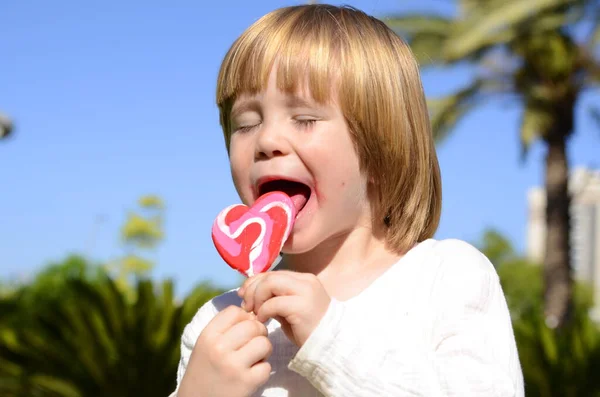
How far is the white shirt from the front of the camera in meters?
1.58

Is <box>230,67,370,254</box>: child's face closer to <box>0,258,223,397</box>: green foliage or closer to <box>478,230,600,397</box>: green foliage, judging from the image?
<box>0,258,223,397</box>: green foliage

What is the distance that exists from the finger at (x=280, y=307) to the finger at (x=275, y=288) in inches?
0.6

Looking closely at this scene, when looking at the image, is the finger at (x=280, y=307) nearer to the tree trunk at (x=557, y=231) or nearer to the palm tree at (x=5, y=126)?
the palm tree at (x=5, y=126)

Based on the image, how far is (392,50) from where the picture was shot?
6.35ft

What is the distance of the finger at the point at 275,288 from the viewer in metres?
1.59

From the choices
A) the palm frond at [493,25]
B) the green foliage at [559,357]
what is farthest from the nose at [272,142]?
the palm frond at [493,25]

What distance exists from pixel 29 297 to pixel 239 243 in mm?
15839

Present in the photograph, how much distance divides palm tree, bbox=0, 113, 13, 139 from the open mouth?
9689 millimetres

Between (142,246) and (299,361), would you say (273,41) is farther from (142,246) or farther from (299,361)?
(142,246)

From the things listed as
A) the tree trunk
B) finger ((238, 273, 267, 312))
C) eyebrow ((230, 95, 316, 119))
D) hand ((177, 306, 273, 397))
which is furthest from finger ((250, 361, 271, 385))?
the tree trunk

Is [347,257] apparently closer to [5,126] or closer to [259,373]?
[259,373]

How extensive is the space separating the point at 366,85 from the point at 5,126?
999cm

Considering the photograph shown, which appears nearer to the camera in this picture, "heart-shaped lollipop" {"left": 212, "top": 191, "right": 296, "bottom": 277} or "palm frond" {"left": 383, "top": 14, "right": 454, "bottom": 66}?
"heart-shaped lollipop" {"left": 212, "top": 191, "right": 296, "bottom": 277}

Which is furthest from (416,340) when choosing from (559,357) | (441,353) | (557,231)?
(557,231)
